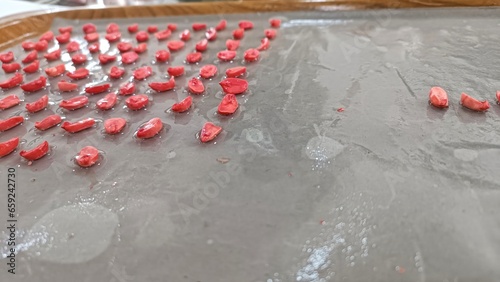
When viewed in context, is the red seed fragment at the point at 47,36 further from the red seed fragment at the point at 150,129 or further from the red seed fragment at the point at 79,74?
the red seed fragment at the point at 150,129

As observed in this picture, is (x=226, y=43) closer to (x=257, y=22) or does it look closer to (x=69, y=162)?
(x=257, y=22)

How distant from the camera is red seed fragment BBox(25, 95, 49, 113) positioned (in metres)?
1.46

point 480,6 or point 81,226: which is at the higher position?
point 480,6

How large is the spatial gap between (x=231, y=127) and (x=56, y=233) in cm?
55

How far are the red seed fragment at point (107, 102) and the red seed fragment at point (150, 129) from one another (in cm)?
21

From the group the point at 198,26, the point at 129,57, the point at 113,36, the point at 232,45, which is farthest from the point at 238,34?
the point at 113,36

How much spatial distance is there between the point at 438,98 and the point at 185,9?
1.30 meters

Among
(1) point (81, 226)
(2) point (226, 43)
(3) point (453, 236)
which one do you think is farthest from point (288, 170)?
(2) point (226, 43)

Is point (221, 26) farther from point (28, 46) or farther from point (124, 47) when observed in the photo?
point (28, 46)

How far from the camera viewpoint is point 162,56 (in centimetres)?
172

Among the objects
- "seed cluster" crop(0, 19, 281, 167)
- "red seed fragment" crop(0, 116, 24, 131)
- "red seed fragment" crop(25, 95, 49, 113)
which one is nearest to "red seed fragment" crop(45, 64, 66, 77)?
"seed cluster" crop(0, 19, 281, 167)

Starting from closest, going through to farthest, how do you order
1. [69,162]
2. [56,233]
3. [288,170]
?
1. [56,233]
2. [288,170]
3. [69,162]

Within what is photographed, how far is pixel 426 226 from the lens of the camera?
2.97 feet

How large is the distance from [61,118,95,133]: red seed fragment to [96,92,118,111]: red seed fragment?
83mm
